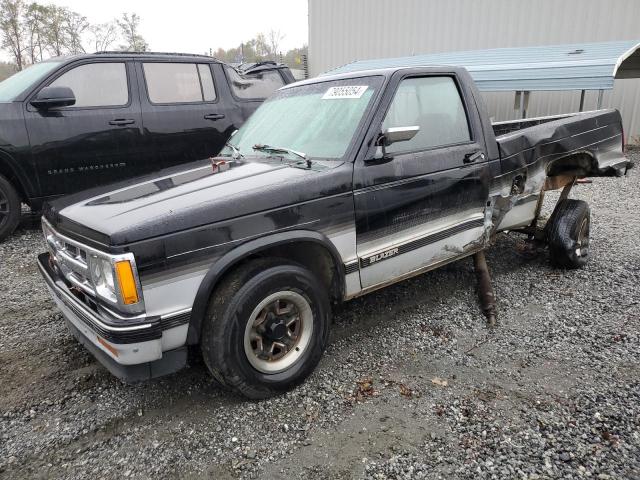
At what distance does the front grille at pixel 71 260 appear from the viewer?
2512 mm

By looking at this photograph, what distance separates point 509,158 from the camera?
3.83m

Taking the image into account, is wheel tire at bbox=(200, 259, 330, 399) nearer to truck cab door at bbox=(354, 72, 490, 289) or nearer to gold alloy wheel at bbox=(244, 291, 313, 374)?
gold alloy wheel at bbox=(244, 291, 313, 374)

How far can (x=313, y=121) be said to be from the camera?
3303 mm

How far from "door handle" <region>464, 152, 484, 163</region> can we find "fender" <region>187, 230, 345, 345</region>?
150 centimetres

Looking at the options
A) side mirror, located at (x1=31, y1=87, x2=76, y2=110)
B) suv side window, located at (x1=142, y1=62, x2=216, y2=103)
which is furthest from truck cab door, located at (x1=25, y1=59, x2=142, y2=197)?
suv side window, located at (x1=142, y1=62, x2=216, y2=103)

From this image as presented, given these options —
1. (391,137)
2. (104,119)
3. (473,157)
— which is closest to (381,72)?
(391,137)

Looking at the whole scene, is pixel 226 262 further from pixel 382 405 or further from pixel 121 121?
pixel 121 121

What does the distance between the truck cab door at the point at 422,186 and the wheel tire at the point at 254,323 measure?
1.46 ft

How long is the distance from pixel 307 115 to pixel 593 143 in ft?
9.80

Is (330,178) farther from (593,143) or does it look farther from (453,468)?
(593,143)

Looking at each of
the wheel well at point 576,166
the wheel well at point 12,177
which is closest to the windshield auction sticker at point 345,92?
the wheel well at point 576,166

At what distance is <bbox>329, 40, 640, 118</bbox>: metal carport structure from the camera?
9.16 metres

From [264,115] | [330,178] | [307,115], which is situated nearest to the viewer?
[330,178]

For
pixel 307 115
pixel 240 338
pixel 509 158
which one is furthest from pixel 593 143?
pixel 240 338
